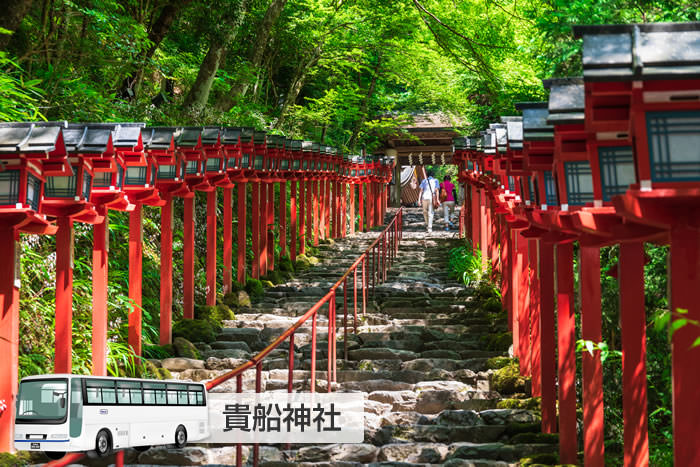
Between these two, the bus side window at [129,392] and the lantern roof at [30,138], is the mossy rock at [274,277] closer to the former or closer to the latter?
the lantern roof at [30,138]

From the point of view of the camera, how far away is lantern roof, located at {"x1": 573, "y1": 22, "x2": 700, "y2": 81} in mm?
3656

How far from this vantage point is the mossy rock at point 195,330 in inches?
460

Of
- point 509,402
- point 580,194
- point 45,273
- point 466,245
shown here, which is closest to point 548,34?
point 580,194

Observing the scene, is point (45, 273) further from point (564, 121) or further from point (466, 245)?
point (466, 245)

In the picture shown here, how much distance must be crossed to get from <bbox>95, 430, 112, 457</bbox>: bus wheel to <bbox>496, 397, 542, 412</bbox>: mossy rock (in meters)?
4.48

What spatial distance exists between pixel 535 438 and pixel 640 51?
15.9 ft

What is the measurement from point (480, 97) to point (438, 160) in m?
19.6

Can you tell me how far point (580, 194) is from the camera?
568cm

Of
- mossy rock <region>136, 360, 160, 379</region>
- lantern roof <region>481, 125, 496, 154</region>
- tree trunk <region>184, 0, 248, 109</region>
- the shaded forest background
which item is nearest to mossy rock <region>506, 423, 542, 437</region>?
the shaded forest background

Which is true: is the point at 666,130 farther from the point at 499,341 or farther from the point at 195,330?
the point at 195,330

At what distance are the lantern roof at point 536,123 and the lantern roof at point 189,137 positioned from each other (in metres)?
6.46

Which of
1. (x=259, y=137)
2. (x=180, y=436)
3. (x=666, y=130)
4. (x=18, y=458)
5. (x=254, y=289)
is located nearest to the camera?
(x=666, y=130)

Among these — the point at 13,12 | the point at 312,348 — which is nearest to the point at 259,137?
the point at 13,12

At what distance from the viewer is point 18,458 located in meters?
6.46
